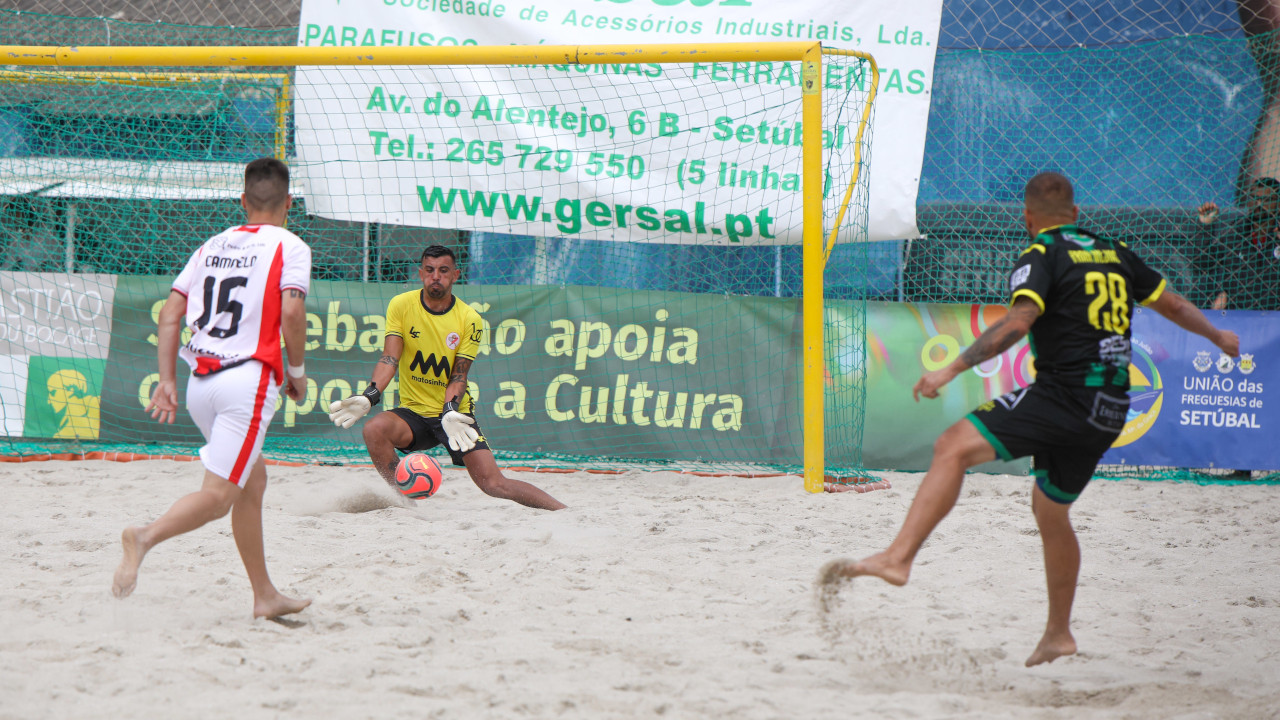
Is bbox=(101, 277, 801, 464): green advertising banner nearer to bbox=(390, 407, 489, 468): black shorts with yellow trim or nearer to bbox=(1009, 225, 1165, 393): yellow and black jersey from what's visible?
bbox=(390, 407, 489, 468): black shorts with yellow trim

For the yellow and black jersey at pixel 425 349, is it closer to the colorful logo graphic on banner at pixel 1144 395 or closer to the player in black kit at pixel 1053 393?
the player in black kit at pixel 1053 393

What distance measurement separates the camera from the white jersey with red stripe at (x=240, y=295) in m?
3.15

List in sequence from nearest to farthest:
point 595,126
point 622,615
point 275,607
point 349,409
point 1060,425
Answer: point 1060,425 → point 275,607 → point 622,615 → point 349,409 → point 595,126

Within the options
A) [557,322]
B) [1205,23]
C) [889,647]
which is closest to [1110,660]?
[889,647]

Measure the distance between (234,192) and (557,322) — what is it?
8.90 feet

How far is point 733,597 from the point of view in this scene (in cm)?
374

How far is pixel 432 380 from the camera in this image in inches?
223

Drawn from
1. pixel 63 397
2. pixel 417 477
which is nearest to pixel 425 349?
pixel 417 477

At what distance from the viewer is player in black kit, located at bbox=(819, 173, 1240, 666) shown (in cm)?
290

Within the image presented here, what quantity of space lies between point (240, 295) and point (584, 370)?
3.92m

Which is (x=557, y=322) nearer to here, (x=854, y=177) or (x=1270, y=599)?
(x=854, y=177)

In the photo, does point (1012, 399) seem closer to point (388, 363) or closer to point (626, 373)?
point (388, 363)

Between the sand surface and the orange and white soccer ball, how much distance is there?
0.41 feet

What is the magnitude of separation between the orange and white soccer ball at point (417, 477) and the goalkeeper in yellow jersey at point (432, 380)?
164 millimetres
